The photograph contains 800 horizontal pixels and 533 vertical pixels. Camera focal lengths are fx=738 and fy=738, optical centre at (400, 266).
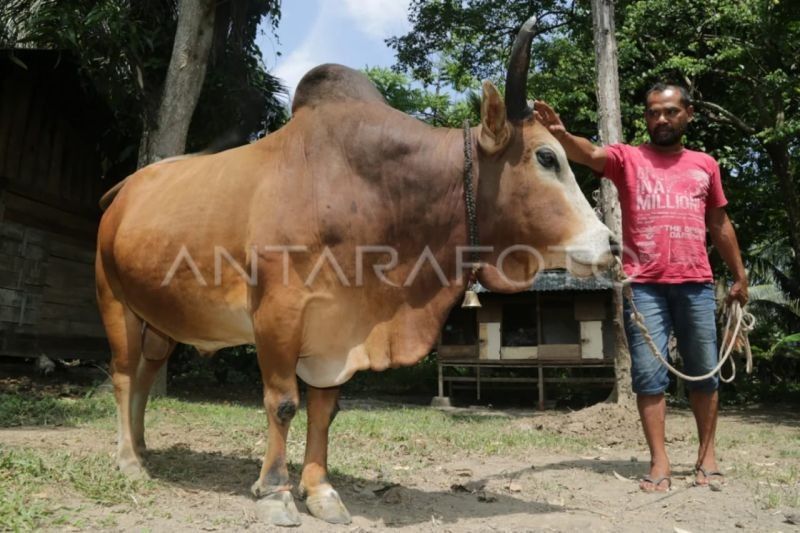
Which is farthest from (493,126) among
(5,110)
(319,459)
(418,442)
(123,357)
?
(5,110)

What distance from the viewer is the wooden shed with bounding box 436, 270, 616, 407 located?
12.4m

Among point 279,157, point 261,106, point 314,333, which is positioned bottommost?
point 314,333

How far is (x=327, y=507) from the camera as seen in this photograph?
11.0 feet

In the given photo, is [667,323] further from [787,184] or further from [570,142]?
[787,184]

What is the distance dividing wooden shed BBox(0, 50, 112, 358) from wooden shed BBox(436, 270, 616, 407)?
622 centimetres

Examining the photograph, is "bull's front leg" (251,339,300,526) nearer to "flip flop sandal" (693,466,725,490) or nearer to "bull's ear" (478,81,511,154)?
"bull's ear" (478,81,511,154)

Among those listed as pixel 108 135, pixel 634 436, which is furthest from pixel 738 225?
pixel 108 135

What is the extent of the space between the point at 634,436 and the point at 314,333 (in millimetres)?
4895

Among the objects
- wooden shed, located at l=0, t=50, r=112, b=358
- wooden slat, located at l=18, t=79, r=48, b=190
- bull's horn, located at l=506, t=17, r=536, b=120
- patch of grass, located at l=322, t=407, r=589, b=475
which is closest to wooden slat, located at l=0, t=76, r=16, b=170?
wooden shed, located at l=0, t=50, r=112, b=358

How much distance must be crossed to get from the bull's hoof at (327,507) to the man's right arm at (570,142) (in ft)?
6.71

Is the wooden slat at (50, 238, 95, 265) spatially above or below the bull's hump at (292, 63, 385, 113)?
above

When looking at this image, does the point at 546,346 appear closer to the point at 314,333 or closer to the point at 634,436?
the point at 634,436

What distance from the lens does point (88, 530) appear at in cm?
297

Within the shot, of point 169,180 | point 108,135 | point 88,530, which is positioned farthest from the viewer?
point 108,135
